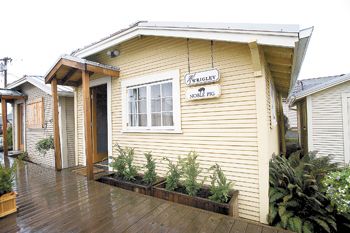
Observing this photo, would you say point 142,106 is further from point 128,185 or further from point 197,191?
point 197,191

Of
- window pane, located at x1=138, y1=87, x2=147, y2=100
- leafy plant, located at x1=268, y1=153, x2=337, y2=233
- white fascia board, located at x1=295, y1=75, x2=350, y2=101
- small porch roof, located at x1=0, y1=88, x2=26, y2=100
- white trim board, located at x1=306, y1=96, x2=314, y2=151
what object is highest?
small porch roof, located at x1=0, y1=88, x2=26, y2=100

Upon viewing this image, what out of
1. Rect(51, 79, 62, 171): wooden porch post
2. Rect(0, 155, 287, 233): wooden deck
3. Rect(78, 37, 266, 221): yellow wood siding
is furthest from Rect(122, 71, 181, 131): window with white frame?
Rect(51, 79, 62, 171): wooden porch post

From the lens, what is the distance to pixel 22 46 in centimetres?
1966

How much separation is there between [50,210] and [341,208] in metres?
4.45

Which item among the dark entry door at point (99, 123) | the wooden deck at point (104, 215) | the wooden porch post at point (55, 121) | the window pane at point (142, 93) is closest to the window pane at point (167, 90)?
the window pane at point (142, 93)

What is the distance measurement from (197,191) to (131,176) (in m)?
1.62

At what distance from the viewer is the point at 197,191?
3.48 m

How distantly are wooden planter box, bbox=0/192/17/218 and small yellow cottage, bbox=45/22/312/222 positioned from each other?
169cm

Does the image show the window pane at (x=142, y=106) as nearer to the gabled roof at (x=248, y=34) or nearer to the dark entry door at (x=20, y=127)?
the gabled roof at (x=248, y=34)

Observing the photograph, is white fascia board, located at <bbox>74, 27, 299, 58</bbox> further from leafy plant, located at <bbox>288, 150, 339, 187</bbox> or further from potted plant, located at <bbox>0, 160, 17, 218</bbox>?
potted plant, located at <bbox>0, 160, 17, 218</bbox>

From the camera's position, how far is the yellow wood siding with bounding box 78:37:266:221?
3.33m

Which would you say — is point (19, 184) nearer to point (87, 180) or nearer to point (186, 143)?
point (87, 180)

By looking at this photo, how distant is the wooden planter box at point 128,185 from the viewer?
3793mm

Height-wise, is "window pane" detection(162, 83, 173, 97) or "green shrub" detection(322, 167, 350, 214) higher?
"window pane" detection(162, 83, 173, 97)
